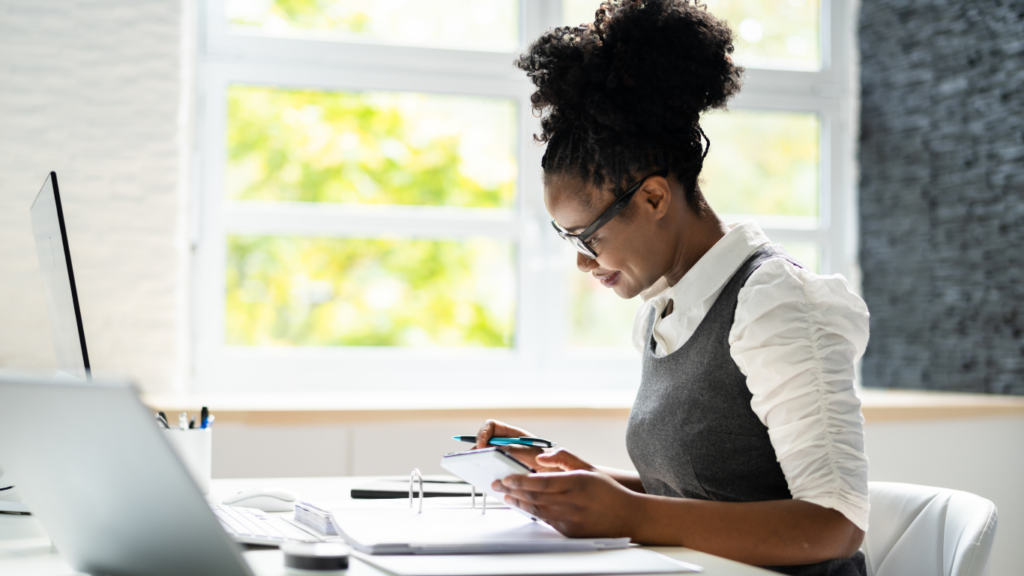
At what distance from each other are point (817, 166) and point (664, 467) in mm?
2573

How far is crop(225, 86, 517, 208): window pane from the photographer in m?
3.01

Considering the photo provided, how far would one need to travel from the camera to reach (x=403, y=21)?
123 inches

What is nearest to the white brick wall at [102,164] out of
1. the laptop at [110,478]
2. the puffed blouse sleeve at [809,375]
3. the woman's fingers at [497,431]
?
the woman's fingers at [497,431]

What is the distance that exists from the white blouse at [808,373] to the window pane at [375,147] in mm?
2167

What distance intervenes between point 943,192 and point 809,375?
7.85 feet

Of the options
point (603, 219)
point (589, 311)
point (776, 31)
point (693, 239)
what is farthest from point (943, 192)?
point (603, 219)

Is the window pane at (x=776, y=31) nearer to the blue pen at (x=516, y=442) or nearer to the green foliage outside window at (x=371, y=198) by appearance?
the green foliage outside window at (x=371, y=198)

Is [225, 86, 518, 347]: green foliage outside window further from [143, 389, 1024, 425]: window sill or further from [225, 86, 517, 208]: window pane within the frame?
[143, 389, 1024, 425]: window sill

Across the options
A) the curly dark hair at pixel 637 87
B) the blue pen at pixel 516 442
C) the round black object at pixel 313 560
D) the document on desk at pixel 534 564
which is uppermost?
the curly dark hair at pixel 637 87

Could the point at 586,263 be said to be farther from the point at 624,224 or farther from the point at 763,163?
the point at 763,163

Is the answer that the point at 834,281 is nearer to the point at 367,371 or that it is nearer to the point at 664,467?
the point at 664,467

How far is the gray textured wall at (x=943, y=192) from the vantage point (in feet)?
9.21

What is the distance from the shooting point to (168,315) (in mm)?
2678

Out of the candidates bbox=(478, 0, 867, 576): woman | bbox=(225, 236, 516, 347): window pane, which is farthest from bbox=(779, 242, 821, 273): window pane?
bbox=(478, 0, 867, 576): woman
